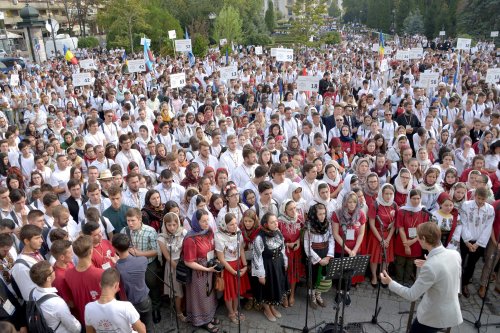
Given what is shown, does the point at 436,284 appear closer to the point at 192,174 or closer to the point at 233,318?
the point at 233,318

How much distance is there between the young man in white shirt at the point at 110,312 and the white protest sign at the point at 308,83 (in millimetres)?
9334

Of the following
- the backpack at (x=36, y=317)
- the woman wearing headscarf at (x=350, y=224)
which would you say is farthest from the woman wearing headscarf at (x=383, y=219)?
the backpack at (x=36, y=317)

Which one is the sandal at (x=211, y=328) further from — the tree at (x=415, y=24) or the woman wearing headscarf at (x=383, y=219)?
the tree at (x=415, y=24)

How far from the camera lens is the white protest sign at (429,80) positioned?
12.4 m

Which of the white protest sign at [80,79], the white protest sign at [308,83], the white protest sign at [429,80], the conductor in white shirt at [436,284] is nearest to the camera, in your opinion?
the conductor in white shirt at [436,284]

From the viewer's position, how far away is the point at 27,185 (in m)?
7.37

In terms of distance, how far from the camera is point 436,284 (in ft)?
11.9

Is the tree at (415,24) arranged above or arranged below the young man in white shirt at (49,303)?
above

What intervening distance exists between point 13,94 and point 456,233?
15.1 meters

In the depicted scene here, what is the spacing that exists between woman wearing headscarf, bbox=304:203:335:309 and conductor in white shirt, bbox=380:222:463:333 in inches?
61.3

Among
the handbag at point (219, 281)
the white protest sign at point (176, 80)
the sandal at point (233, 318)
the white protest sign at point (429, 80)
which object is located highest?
the white protest sign at point (176, 80)

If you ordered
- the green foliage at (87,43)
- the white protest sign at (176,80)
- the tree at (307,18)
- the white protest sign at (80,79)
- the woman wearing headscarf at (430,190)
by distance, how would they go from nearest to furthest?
1. the woman wearing headscarf at (430,190)
2. the white protest sign at (176,80)
3. the white protest sign at (80,79)
4. the tree at (307,18)
5. the green foliage at (87,43)

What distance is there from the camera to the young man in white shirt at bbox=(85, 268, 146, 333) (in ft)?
11.2

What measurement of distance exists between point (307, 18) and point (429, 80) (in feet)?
66.6
